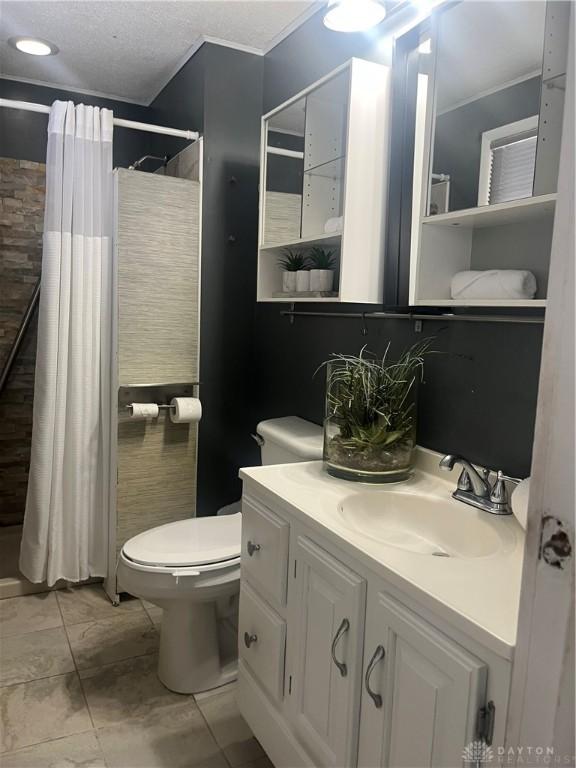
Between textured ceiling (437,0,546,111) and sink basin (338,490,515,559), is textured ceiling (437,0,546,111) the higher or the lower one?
the higher one

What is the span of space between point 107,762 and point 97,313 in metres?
1.60

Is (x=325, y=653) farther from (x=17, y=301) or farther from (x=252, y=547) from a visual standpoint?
(x=17, y=301)

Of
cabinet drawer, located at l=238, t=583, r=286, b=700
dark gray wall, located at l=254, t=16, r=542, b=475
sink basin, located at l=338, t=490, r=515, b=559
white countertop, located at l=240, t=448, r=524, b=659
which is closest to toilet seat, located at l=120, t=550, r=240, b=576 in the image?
cabinet drawer, located at l=238, t=583, r=286, b=700

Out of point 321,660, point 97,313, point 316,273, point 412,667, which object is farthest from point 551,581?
point 97,313

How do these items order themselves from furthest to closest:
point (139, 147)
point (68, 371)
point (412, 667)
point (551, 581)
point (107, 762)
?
point (139, 147), point (68, 371), point (107, 762), point (412, 667), point (551, 581)

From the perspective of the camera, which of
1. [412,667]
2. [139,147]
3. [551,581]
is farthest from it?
[139,147]

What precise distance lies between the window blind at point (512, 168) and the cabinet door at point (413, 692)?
0.93 metres

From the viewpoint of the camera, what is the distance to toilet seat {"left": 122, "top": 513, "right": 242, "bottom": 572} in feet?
6.24

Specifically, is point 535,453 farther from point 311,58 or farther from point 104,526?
point 104,526

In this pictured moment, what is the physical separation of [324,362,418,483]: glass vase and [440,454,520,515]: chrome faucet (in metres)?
0.16

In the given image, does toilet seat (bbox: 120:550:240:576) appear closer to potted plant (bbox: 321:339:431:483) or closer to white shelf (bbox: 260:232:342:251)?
potted plant (bbox: 321:339:431:483)

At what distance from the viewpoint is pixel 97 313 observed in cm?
249

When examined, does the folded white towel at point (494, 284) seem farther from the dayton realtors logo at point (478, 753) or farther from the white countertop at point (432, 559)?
the dayton realtors logo at point (478, 753)

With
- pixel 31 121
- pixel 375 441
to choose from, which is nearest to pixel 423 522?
pixel 375 441
